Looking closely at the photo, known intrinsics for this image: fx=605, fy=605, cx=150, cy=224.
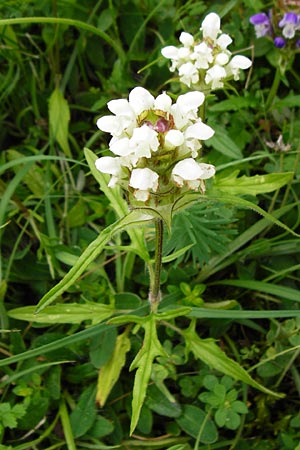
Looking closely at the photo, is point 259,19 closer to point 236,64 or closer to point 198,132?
point 236,64

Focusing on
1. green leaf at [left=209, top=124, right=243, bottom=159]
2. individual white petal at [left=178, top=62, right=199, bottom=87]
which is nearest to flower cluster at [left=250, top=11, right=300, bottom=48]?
green leaf at [left=209, top=124, right=243, bottom=159]

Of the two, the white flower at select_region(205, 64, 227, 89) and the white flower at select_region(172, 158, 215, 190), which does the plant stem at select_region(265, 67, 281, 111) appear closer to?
the white flower at select_region(205, 64, 227, 89)

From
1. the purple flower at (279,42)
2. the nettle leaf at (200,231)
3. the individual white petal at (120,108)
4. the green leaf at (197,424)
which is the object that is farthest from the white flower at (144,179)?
the purple flower at (279,42)

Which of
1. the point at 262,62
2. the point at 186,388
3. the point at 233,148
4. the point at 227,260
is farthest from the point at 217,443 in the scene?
the point at 262,62

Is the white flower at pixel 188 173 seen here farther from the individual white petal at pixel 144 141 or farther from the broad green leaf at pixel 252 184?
the broad green leaf at pixel 252 184

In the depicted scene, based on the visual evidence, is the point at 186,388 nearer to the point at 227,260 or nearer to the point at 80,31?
the point at 227,260

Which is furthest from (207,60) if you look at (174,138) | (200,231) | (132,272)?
(132,272)

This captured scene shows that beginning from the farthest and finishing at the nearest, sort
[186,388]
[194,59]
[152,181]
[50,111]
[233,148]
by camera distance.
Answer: [50,111] → [233,148] → [186,388] → [194,59] → [152,181]
